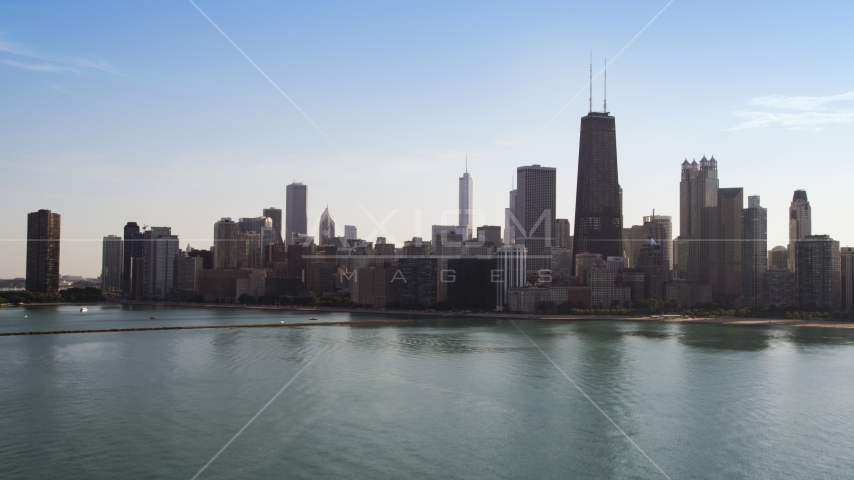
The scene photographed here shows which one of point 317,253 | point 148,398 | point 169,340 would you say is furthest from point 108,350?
point 317,253

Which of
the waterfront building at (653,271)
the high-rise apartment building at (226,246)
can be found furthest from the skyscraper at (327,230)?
the waterfront building at (653,271)

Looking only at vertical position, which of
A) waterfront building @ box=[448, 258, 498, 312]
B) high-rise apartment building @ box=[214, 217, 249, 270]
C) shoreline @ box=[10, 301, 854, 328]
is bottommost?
shoreline @ box=[10, 301, 854, 328]

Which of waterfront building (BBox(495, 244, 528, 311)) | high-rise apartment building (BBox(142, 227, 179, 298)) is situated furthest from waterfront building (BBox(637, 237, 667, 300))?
high-rise apartment building (BBox(142, 227, 179, 298))

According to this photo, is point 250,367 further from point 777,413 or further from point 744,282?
point 744,282

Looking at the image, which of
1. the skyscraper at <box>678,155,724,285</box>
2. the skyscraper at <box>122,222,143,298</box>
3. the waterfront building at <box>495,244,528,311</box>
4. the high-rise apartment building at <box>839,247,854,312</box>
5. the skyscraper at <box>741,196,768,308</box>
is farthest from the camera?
the skyscraper at <box>122,222,143,298</box>

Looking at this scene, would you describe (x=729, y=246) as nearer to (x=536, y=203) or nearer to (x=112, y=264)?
(x=536, y=203)

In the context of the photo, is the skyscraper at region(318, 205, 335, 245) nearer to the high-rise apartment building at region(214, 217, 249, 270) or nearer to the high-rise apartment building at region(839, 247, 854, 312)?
the high-rise apartment building at region(214, 217, 249, 270)
